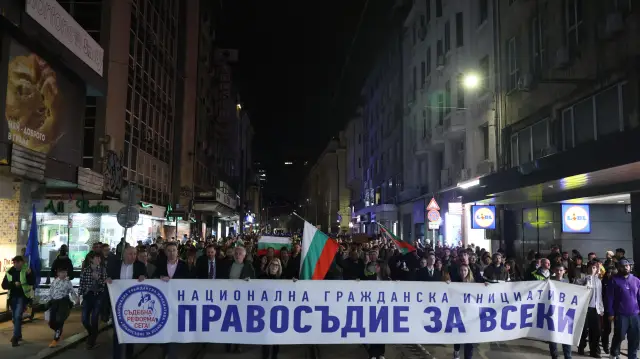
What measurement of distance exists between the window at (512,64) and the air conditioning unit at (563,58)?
159 inches

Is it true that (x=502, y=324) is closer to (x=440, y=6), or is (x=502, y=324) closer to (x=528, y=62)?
(x=528, y=62)

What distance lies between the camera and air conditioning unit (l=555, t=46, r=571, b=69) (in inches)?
691

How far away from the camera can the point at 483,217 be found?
72.9ft

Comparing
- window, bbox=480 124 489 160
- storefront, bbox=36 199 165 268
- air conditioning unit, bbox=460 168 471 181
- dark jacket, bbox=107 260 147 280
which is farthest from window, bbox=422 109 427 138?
dark jacket, bbox=107 260 147 280

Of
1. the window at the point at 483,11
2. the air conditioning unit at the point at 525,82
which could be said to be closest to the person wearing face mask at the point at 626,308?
the air conditioning unit at the point at 525,82

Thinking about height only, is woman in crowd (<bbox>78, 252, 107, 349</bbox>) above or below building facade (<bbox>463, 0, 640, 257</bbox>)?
below

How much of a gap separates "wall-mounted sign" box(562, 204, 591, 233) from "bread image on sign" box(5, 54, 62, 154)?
54.8 ft

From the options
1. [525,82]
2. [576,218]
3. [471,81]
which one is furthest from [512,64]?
[576,218]

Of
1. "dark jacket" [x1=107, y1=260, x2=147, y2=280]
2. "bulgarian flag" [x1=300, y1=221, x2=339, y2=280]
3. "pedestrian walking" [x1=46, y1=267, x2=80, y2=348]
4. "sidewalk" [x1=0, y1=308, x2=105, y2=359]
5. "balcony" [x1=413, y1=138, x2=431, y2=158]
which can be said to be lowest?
"sidewalk" [x1=0, y1=308, x2=105, y2=359]

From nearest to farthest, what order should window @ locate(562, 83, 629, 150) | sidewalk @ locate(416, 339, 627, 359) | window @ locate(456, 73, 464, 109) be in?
sidewalk @ locate(416, 339, 627, 359) → window @ locate(562, 83, 629, 150) → window @ locate(456, 73, 464, 109)

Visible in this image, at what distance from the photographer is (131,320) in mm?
8695

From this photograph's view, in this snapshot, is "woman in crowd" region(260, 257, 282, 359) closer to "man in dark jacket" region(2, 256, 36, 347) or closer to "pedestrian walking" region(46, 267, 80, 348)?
"pedestrian walking" region(46, 267, 80, 348)

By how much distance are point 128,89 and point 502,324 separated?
22538 millimetres

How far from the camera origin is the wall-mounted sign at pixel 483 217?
72.5 ft
